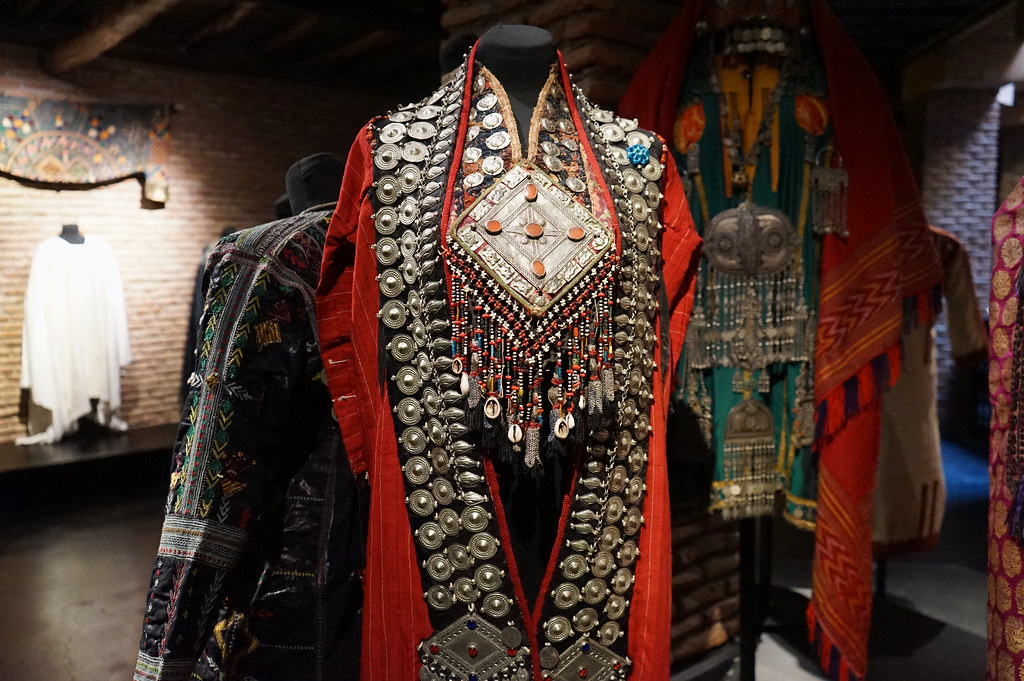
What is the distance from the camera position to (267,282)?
48.3 inches

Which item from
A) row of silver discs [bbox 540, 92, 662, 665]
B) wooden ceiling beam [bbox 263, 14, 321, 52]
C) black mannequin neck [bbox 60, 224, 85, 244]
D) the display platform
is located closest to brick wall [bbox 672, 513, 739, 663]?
row of silver discs [bbox 540, 92, 662, 665]

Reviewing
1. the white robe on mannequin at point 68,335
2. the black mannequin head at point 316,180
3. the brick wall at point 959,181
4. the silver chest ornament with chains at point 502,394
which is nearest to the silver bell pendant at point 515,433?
the silver chest ornament with chains at point 502,394

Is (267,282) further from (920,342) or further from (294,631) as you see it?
(920,342)

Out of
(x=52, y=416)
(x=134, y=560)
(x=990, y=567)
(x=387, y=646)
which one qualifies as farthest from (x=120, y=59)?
(x=990, y=567)

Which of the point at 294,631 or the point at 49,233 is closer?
the point at 294,631

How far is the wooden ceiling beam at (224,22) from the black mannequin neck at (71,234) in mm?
1593

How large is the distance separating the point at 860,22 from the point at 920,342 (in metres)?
1.41

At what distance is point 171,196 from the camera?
18.6 ft

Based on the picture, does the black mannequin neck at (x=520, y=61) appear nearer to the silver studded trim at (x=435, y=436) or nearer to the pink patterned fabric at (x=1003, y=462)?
the silver studded trim at (x=435, y=436)

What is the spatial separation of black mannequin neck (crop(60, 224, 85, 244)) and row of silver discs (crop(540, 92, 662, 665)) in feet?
15.9

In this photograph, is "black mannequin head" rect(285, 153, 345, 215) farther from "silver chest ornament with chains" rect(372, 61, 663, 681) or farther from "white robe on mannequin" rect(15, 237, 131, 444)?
"white robe on mannequin" rect(15, 237, 131, 444)

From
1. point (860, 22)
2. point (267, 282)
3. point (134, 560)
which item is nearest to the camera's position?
point (267, 282)

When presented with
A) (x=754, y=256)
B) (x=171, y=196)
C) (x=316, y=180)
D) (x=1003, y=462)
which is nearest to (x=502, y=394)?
(x=316, y=180)

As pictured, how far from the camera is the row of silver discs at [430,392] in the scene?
1.11 meters
